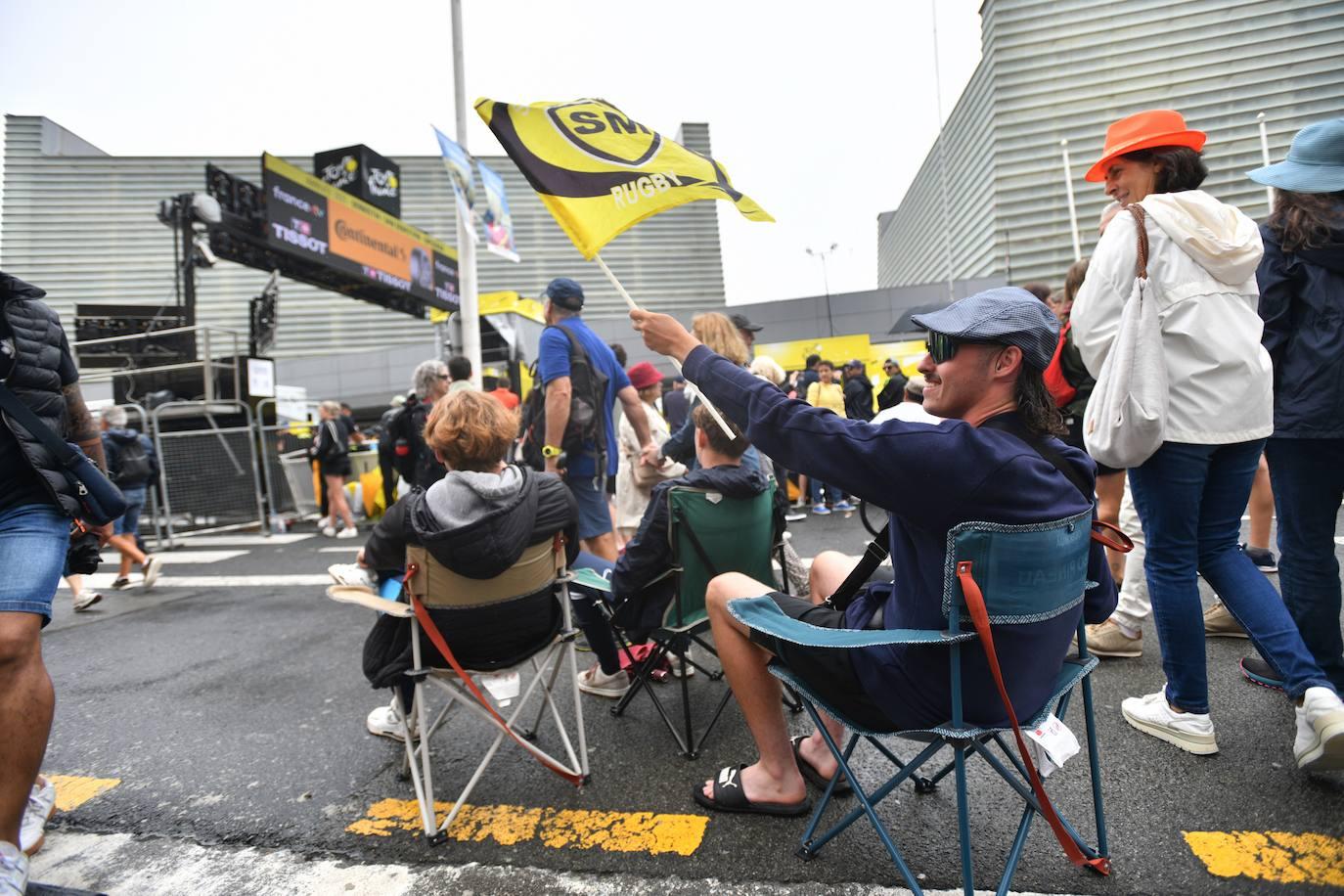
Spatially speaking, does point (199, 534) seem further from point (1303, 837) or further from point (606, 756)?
point (1303, 837)

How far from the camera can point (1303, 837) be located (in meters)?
1.83

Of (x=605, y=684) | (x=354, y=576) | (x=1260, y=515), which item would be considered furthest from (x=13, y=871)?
(x=1260, y=515)

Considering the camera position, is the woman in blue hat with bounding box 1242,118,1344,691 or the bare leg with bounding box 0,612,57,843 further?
the woman in blue hat with bounding box 1242,118,1344,691

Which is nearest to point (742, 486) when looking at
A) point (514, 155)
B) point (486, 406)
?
point (486, 406)

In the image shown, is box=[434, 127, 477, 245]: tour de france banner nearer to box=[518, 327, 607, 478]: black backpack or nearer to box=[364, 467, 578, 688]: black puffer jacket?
box=[518, 327, 607, 478]: black backpack

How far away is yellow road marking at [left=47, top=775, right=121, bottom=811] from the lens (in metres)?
2.50

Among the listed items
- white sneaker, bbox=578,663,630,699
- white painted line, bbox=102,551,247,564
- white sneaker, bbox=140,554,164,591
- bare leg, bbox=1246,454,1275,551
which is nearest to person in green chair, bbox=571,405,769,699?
white sneaker, bbox=578,663,630,699

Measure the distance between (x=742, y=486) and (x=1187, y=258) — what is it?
5.50 feet

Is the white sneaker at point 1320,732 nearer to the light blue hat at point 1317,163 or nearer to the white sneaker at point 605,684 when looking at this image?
the light blue hat at point 1317,163

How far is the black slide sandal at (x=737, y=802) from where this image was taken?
212 centimetres

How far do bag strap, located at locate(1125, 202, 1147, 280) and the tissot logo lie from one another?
5.55 feet

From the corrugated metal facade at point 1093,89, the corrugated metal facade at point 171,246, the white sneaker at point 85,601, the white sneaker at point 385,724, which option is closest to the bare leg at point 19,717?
A: the white sneaker at point 385,724

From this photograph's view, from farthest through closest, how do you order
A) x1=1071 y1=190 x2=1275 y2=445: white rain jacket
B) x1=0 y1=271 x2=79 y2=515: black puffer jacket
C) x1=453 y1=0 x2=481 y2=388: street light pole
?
x1=453 y1=0 x2=481 y2=388: street light pole → x1=1071 y1=190 x2=1275 y2=445: white rain jacket → x1=0 y1=271 x2=79 y2=515: black puffer jacket

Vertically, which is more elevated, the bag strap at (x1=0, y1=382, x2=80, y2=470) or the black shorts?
the bag strap at (x1=0, y1=382, x2=80, y2=470)
